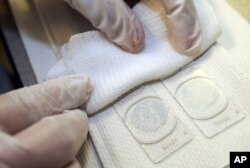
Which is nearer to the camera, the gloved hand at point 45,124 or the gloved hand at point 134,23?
the gloved hand at point 45,124

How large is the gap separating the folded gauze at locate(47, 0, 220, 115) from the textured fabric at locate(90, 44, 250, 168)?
0.07ft

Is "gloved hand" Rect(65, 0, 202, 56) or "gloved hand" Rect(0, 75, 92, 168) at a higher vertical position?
"gloved hand" Rect(65, 0, 202, 56)

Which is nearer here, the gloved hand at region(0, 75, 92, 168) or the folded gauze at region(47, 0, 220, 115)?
the gloved hand at region(0, 75, 92, 168)

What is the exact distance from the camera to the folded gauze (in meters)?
0.57

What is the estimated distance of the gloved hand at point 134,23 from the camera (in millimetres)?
568

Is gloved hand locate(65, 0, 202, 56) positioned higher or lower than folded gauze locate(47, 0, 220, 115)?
higher

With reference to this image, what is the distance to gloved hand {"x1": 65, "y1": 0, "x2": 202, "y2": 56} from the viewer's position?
22.4 inches

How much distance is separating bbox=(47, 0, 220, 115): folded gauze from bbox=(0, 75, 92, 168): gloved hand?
0.03 metres

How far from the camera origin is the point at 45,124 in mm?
479

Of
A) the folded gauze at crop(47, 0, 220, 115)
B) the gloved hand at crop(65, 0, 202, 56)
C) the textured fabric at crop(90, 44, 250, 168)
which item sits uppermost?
the gloved hand at crop(65, 0, 202, 56)

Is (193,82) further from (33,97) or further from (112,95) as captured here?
(33,97)

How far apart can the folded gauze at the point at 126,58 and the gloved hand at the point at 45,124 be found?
0.03 m

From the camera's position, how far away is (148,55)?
0.59m

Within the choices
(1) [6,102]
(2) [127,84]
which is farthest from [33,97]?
(2) [127,84]
